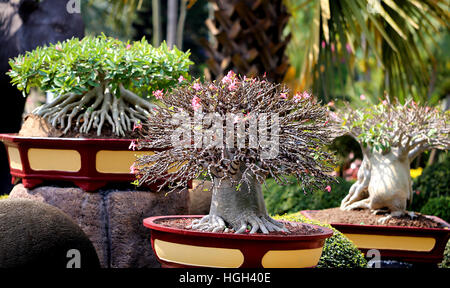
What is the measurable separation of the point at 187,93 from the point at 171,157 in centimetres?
40

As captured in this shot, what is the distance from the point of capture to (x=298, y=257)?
3.27m

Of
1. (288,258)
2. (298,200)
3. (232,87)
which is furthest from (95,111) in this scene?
(298,200)

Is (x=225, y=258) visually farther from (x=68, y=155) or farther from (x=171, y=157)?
(x=68, y=155)

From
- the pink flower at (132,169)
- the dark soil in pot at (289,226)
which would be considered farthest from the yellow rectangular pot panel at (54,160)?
the dark soil in pot at (289,226)

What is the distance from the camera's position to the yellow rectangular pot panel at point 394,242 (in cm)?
505

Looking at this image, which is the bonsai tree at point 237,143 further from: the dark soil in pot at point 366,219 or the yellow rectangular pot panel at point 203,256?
the dark soil in pot at point 366,219

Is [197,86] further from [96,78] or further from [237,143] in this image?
[96,78]

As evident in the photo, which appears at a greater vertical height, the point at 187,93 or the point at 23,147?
the point at 187,93

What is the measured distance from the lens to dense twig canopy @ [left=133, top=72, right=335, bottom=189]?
10.8 feet

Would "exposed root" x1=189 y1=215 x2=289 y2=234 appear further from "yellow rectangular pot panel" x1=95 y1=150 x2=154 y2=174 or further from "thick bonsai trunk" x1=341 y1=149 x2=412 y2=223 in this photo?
"thick bonsai trunk" x1=341 y1=149 x2=412 y2=223

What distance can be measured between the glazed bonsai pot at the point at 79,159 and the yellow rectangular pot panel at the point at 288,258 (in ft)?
4.39

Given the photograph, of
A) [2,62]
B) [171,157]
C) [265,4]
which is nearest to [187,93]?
[171,157]

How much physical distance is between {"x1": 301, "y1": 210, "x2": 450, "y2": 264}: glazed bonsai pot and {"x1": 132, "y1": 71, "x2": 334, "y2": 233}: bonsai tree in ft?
5.49
